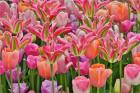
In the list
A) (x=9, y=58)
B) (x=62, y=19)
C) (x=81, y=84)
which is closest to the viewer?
(x=81, y=84)

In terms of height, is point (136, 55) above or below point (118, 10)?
below

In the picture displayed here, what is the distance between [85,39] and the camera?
165 centimetres

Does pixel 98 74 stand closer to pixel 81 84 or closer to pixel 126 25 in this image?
pixel 81 84

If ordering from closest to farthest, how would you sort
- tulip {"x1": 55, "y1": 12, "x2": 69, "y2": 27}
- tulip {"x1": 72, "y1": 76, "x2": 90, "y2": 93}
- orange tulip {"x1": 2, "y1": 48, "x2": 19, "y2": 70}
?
tulip {"x1": 72, "y1": 76, "x2": 90, "y2": 93} < orange tulip {"x1": 2, "y1": 48, "x2": 19, "y2": 70} < tulip {"x1": 55, "y1": 12, "x2": 69, "y2": 27}

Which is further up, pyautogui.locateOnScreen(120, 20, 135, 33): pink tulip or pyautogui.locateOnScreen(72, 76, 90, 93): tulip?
pyautogui.locateOnScreen(120, 20, 135, 33): pink tulip

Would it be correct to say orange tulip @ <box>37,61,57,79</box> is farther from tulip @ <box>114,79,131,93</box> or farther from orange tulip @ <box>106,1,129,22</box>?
orange tulip @ <box>106,1,129,22</box>

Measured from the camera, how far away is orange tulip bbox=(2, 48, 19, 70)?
5.48 ft

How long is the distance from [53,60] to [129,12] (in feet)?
2.14

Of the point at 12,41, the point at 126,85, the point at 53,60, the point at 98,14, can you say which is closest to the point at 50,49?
the point at 53,60

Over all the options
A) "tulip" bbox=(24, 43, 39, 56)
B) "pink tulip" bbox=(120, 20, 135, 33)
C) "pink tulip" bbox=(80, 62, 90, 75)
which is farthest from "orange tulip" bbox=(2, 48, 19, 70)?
Result: "pink tulip" bbox=(120, 20, 135, 33)

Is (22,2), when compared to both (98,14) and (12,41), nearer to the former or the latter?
(98,14)

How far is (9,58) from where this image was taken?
167 cm

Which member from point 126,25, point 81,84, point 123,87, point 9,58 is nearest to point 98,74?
point 81,84

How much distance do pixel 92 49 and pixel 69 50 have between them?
0.27 ft
